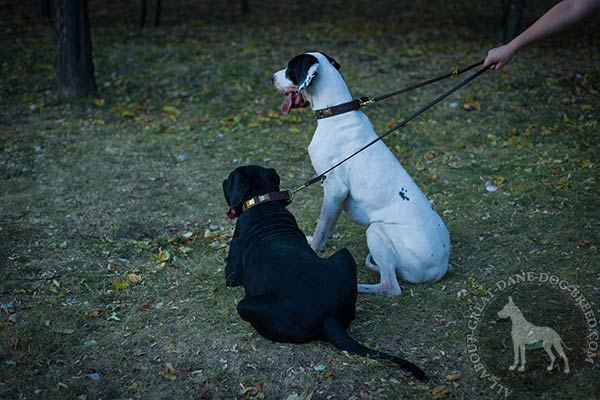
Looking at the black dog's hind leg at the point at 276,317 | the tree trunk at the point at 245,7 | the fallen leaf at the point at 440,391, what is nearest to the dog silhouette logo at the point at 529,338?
the fallen leaf at the point at 440,391

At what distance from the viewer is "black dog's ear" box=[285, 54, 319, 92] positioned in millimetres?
5066

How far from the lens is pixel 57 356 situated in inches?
164

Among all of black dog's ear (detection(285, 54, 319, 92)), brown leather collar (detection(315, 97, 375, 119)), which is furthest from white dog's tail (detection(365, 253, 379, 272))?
black dog's ear (detection(285, 54, 319, 92))

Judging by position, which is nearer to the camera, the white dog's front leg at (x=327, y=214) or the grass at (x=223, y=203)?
the grass at (x=223, y=203)

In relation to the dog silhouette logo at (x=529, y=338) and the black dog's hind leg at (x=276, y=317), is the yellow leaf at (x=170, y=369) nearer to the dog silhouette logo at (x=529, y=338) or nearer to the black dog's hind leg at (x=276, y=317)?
the black dog's hind leg at (x=276, y=317)

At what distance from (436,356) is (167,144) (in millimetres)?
5491

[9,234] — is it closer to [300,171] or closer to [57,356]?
[57,356]

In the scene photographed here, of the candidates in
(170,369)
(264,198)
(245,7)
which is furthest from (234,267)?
Answer: (245,7)

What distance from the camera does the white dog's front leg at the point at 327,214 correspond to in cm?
511

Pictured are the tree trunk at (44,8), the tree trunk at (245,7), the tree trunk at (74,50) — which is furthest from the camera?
the tree trunk at (245,7)

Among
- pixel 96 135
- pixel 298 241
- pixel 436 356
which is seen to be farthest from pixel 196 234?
pixel 96 135

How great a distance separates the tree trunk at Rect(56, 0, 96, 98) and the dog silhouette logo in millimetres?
8026

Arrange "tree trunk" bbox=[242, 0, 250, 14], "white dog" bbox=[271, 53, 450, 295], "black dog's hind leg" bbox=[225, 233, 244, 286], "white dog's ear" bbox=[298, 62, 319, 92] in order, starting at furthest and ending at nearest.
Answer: "tree trunk" bbox=[242, 0, 250, 14] → "white dog's ear" bbox=[298, 62, 319, 92] → "white dog" bbox=[271, 53, 450, 295] → "black dog's hind leg" bbox=[225, 233, 244, 286]

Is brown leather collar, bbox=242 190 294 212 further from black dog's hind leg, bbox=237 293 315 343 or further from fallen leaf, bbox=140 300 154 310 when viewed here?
fallen leaf, bbox=140 300 154 310
